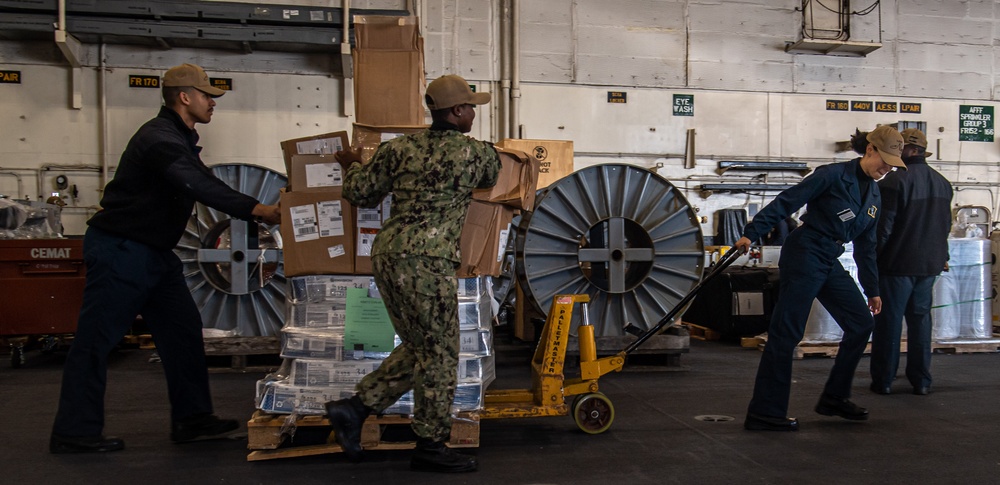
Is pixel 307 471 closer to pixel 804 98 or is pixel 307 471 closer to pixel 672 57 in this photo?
pixel 672 57

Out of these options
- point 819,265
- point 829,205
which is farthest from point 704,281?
point 829,205

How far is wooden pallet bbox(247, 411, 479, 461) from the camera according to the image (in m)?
3.26

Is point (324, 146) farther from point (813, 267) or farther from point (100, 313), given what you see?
point (813, 267)

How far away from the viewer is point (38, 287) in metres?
6.33

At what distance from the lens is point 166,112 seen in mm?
3559

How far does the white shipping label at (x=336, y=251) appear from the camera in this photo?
3.51 m

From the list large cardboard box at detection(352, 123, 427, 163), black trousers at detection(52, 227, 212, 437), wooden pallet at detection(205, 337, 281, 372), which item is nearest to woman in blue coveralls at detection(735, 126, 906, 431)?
large cardboard box at detection(352, 123, 427, 163)

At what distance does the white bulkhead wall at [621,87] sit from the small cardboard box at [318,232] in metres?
6.01

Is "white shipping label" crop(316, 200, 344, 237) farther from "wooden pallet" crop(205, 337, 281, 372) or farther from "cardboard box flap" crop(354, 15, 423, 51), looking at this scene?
"wooden pallet" crop(205, 337, 281, 372)

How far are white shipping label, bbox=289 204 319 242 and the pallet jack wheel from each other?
161 cm

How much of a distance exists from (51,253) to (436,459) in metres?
5.06

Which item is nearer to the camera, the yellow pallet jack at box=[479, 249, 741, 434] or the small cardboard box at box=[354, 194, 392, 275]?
the small cardboard box at box=[354, 194, 392, 275]

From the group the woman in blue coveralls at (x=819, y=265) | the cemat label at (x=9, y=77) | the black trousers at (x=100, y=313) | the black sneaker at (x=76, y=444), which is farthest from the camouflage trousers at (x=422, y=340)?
the cemat label at (x=9, y=77)

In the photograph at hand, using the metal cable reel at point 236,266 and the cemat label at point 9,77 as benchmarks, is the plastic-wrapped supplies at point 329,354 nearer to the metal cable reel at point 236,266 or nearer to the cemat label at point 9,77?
the metal cable reel at point 236,266
